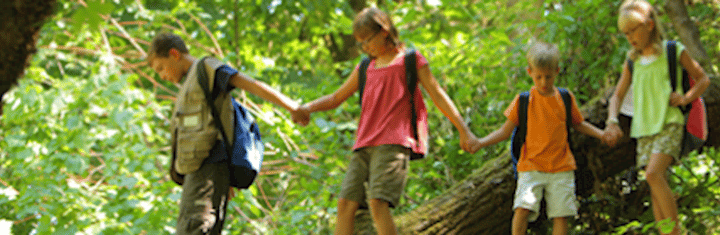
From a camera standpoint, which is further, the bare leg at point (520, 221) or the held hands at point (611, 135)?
the held hands at point (611, 135)

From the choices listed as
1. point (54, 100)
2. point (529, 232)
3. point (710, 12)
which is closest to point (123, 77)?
point (54, 100)

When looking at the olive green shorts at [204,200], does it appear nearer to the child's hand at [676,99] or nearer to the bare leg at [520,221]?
the bare leg at [520,221]

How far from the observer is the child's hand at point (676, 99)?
389 cm

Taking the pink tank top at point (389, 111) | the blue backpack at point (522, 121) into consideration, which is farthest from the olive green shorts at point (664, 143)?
the pink tank top at point (389, 111)

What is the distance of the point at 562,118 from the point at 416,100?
105 cm

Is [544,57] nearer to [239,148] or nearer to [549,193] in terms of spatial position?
[549,193]

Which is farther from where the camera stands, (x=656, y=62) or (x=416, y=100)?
(x=656, y=62)

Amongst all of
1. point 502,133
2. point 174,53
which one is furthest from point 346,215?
point 174,53

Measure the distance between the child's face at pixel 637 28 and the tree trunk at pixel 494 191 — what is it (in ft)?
2.35

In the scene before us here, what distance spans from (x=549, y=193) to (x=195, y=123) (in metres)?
2.19

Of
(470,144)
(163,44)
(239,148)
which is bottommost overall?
(470,144)

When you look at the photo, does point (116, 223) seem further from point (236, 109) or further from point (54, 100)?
point (236, 109)

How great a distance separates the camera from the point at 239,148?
3.22m

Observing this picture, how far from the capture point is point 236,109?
3.35 metres
